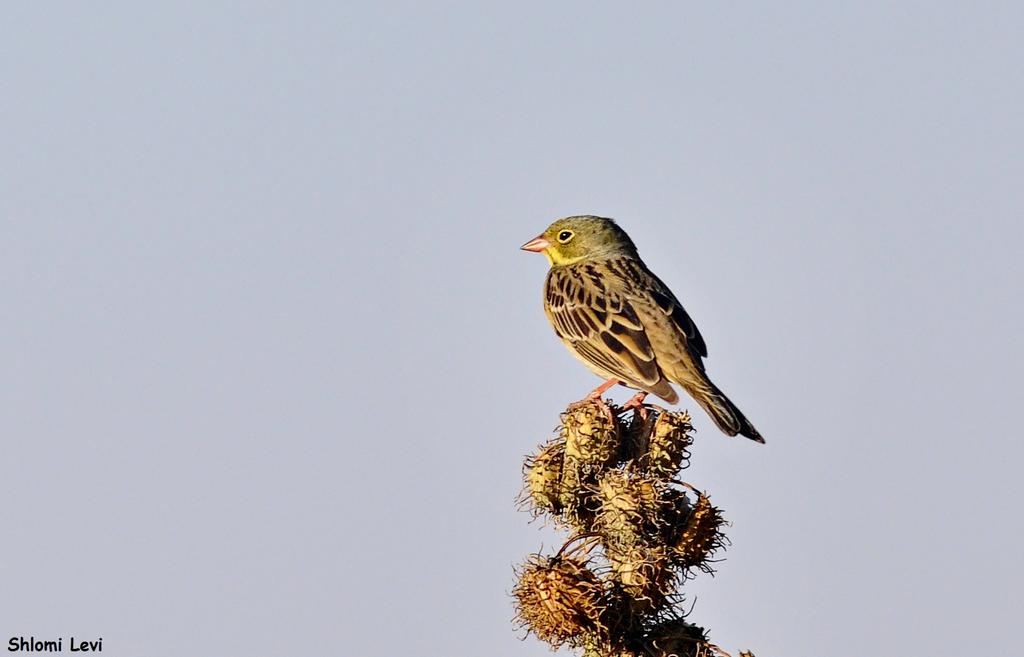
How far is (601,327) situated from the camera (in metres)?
11.5

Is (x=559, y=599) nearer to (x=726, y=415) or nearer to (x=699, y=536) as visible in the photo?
(x=699, y=536)

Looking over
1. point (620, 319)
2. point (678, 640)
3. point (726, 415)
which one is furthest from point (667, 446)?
point (620, 319)

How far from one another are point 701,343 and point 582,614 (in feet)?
15.6

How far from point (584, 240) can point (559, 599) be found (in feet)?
22.0

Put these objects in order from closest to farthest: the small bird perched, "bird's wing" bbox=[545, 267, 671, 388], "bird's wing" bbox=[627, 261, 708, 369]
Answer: the small bird perched → "bird's wing" bbox=[545, 267, 671, 388] → "bird's wing" bbox=[627, 261, 708, 369]

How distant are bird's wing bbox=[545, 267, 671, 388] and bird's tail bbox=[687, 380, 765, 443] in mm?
310

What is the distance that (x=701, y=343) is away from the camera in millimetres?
11297

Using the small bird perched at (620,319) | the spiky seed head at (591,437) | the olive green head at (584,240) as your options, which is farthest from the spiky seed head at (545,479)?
the olive green head at (584,240)

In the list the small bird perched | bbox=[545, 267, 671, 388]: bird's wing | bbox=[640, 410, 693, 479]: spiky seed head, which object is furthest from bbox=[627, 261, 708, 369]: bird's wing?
bbox=[640, 410, 693, 479]: spiky seed head

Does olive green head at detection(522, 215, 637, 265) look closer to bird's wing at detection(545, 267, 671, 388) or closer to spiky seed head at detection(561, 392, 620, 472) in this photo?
bird's wing at detection(545, 267, 671, 388)

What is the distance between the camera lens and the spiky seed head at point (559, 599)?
688 centimetres

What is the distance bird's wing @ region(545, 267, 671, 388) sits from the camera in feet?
35.6

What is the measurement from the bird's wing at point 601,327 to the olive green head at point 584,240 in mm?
526

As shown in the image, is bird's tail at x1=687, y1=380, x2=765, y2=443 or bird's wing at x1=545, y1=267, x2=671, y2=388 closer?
bird's tail at x1=687, y1=380, x2=765, y2=443
